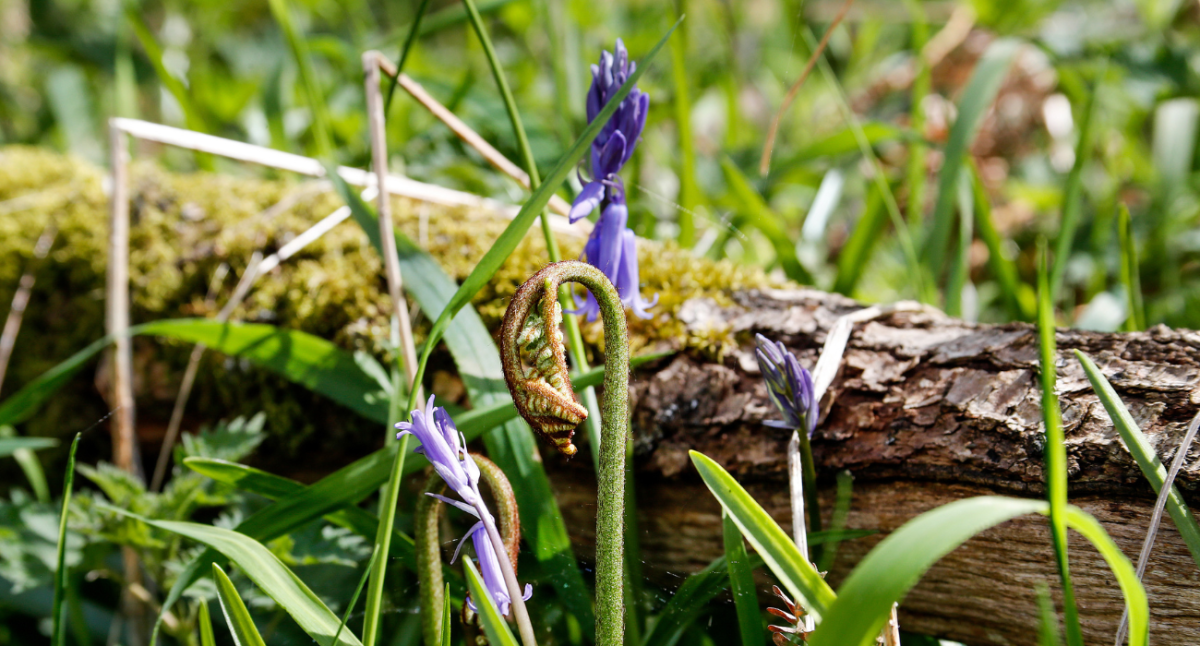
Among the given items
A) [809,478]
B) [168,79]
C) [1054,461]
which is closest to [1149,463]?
[1054,461]

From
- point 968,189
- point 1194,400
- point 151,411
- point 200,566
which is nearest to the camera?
point 1194,400

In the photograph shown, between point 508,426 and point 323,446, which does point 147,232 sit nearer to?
point 323,446

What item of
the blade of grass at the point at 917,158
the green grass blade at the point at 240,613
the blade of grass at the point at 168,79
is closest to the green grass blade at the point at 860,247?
the blade of grass at the point at 917,158

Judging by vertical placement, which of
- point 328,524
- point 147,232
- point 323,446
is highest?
point 147,232

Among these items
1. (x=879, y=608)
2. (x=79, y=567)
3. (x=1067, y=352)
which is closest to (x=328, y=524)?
(x=79, y=567)

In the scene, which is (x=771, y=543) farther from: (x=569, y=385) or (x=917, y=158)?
(x=917, y=158)

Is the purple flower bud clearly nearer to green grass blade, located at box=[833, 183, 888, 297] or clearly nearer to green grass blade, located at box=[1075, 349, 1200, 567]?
green grass blade, located at box=[1075, 349, 1200, 567]

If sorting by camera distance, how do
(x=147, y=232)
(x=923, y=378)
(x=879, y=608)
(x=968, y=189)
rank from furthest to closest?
1. (x=968, y=189)
2. (x=147, y=232)
3. (x=923, y=378)
4. (x=879, y=608)

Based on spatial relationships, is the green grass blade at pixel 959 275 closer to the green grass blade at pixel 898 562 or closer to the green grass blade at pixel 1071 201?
the green grass blade at pixel 1071 201
